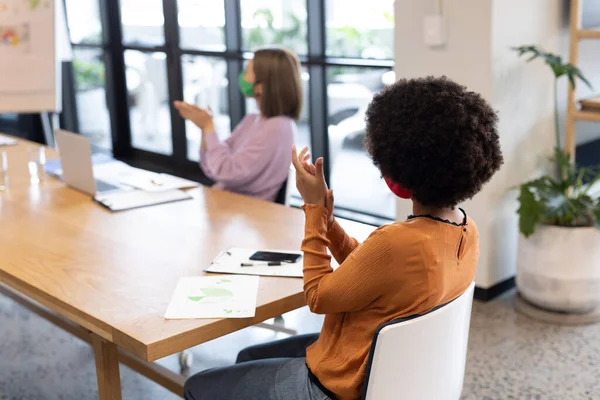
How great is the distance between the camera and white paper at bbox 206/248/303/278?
185cm

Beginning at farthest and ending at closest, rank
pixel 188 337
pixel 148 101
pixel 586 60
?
pixel 148 101
pixel 586 60
pixel 188 337

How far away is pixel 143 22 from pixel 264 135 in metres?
2.95

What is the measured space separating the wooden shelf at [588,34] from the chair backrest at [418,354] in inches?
73.9

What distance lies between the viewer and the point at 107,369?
1.83 meters

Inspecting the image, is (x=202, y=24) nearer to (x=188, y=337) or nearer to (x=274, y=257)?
(x=274, y=257)

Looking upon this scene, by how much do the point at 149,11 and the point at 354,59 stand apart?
6.66ft

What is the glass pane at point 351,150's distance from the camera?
13.0ft

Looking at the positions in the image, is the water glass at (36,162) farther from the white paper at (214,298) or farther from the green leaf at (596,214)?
the green leaf at (596,214)

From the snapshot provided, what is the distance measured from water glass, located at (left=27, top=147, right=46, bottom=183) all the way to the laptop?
0.52 feet

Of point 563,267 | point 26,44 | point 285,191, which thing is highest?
point 26,44

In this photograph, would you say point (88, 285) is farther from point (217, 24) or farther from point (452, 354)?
point (217, 24)

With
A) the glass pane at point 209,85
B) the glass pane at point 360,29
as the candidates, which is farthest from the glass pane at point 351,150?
the glass pane at point 209,85

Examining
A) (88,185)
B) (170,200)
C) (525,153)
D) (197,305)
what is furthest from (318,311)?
(525,153)

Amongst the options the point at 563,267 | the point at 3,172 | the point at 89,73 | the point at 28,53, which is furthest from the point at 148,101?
the point at 563,267
